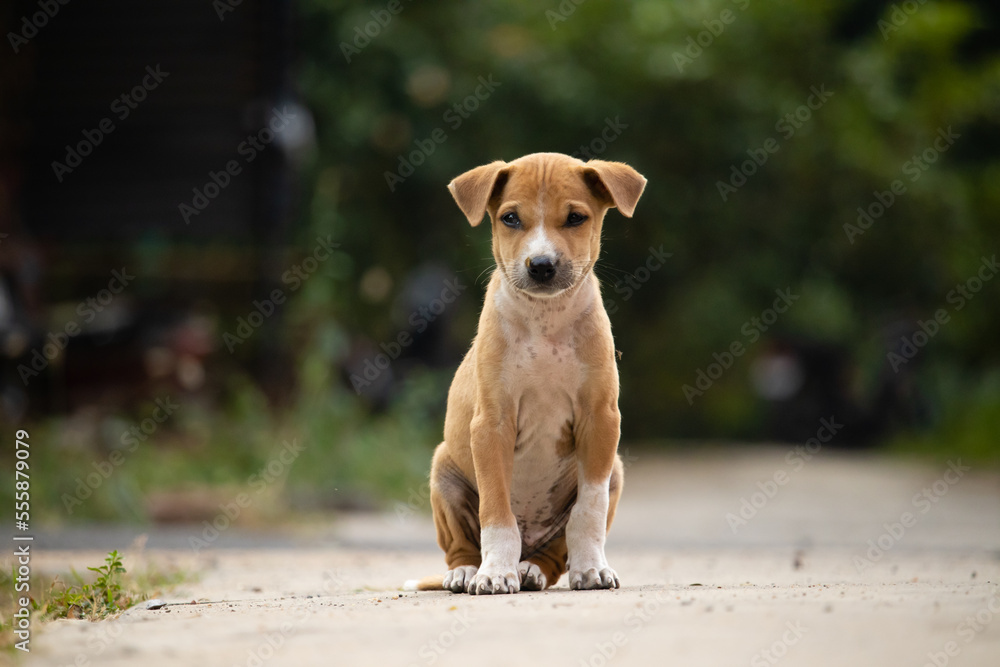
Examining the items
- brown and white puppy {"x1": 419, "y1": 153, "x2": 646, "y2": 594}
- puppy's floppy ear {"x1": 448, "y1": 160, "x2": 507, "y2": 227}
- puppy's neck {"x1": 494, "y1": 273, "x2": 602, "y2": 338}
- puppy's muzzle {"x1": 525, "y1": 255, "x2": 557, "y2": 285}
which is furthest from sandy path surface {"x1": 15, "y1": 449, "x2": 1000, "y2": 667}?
puppy's floppy ear {"x1": 448, "y1": 160, "x2": 507, "y2": 227}

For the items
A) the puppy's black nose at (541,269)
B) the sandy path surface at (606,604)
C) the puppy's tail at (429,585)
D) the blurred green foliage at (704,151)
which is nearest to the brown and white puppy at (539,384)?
the puppy's black nose at (541,269)

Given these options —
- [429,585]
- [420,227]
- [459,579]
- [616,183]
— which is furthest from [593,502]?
[420,227]

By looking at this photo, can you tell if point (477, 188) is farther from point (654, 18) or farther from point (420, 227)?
point (654, 18)

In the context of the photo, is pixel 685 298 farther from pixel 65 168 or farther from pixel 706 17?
pixel 65 168

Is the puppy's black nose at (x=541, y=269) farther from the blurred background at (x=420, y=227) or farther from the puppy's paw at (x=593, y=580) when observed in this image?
the blurred background at (x=420, y=227)

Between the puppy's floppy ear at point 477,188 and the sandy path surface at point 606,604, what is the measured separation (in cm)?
182

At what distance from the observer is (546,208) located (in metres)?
5.22

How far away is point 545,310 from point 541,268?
284 mm

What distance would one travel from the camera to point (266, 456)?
36.3 feet

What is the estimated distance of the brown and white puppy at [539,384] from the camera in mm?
5082

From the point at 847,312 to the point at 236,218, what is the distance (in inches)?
513

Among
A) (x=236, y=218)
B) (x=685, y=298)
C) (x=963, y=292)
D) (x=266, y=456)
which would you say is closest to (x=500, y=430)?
(x=266, y=456)

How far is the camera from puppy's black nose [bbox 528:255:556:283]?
5.02 metres

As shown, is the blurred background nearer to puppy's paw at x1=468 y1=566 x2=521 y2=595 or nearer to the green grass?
the green grass
